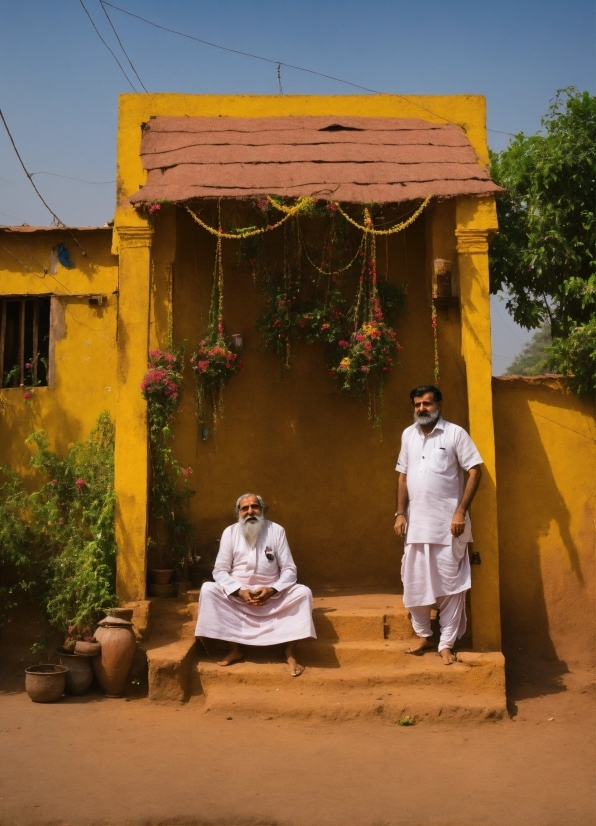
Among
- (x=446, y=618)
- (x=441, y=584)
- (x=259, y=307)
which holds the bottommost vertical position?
(x=446, y=618)

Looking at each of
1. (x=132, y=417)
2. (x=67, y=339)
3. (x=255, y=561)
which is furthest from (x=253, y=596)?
(x=67, y=339)

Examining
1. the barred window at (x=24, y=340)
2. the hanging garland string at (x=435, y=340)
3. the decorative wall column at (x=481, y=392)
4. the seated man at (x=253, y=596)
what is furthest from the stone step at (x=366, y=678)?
the barred window at (x=24, y=340)

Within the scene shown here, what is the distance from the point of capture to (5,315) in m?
8.91

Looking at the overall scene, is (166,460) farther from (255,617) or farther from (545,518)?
(545,518)

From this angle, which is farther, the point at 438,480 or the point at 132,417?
the point at 132,417

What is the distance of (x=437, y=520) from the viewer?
6.92m

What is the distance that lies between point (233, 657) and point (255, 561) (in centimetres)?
79

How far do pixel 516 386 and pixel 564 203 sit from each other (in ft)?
6.72

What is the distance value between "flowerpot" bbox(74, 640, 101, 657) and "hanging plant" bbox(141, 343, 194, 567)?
1053 millimetres

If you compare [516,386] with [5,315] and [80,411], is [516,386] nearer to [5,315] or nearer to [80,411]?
[80,411]

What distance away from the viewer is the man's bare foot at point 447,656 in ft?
22.0

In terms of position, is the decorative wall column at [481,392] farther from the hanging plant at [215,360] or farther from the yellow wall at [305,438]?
the hanging plant at [215,360]

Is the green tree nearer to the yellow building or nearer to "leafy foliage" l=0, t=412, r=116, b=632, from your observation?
the yellow building

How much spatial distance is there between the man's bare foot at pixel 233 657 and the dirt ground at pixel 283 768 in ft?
1.51
